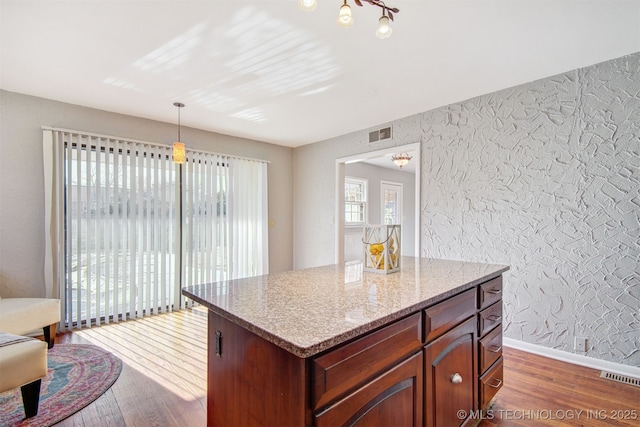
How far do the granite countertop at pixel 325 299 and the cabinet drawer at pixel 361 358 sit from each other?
52 millimetres

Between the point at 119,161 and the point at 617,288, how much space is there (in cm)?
498

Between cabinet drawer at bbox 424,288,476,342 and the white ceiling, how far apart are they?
67.1 inches

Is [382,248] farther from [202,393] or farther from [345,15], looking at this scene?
[202,393]

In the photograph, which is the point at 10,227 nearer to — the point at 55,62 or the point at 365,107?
the point at 55,62

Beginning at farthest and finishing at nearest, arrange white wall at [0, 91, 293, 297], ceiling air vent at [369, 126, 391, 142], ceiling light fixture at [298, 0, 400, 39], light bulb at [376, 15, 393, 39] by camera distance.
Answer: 1. ceiling air vent at [369, 126, 391, 142]
2. white wall at [0, 91, 293, 297]
3. light bulb at [376, 15, 393, 39]
4. ceiling light fixture at [298, 0, 400, 39]

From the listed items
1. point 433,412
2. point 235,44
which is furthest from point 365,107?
point 433,412

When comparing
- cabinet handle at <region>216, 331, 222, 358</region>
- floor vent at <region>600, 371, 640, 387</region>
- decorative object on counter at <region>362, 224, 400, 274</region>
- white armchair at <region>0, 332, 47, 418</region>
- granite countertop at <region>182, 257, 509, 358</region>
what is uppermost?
decorative object on counter at <region>362, 224, 400, 274</region>

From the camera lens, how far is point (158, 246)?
3816 mm

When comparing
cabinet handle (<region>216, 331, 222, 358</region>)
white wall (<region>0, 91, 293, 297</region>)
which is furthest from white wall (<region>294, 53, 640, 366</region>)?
white wall (<region>0, 91, 293, 297</region>)

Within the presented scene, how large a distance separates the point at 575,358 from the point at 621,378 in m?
0.29

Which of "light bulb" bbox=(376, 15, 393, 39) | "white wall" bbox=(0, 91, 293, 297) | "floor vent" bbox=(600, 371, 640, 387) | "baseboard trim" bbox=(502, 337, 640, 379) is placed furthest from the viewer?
"white wall" bbox=(0, 91, 293, 297)

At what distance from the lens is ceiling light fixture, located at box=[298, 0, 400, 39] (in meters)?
1.33

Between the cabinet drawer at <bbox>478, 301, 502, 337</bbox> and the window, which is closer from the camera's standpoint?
the cabinet drawer at <bbox>478, 301, 502, 337</bbox>

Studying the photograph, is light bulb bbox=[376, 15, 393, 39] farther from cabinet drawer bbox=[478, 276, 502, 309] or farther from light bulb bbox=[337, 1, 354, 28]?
cabinet drawer bbox=[478, 276, 502, 309]
